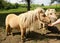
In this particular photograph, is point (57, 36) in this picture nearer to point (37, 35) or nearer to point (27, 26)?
point (37, 35)

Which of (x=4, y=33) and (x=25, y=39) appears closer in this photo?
(x=25, y=39)

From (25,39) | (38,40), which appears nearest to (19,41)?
(25,39)

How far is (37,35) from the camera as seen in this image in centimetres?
641

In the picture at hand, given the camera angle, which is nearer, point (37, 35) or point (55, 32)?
point (37, 35)

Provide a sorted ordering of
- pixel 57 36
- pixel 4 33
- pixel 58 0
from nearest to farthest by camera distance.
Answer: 1. pixel 57 36
2. pixel 4 33
3. pixel 58 0

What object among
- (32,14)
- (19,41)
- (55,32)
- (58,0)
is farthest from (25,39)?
(58,0)

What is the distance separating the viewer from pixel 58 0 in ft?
142

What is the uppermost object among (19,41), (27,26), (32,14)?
(32,14)

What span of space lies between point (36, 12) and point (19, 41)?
49.5 inches

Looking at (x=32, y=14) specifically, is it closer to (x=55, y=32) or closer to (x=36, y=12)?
(x=36, y=12)

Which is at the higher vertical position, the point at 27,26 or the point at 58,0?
the point at 58,0

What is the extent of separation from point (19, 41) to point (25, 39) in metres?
0.23

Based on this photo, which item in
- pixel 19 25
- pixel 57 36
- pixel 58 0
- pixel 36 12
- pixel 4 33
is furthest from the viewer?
pixel 58 0

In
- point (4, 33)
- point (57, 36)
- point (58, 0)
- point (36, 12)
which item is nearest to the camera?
point (36, 12)
